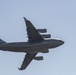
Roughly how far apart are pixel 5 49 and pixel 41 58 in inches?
354

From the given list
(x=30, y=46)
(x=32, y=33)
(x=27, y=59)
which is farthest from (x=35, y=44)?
(x=27, y=59)

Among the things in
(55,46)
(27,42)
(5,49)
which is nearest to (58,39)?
(55,46)

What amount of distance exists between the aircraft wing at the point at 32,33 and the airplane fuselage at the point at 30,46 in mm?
785

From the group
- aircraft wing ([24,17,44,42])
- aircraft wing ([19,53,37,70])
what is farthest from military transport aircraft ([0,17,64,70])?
aircraft wing ([19,53,37,70])

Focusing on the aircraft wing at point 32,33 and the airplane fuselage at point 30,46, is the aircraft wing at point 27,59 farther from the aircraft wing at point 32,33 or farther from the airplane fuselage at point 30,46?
the aircraft wing at point 32,33

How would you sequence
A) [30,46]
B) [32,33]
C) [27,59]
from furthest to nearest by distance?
1. [27,59]
2. [30,46]
3. [32,33]

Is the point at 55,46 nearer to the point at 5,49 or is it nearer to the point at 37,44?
the point at 37,44

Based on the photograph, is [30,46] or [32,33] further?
[30,46]

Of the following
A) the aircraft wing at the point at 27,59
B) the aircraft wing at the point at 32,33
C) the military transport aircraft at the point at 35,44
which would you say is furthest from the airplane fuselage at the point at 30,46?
the aircraft wing at the point at 27,59

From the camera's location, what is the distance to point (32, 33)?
184ft

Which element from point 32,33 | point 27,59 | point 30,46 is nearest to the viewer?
point 32,33

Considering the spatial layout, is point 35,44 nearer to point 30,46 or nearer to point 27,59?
point 30,46

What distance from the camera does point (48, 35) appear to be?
58656mm

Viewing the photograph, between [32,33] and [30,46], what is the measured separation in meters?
2.50
